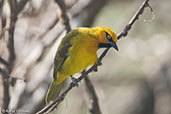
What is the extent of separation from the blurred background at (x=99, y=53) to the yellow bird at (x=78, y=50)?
310mm

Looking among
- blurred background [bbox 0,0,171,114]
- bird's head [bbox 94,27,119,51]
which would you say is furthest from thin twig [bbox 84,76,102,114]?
bird's head [bbox 94,27,119,51]

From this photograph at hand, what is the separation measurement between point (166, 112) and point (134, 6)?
2.65 metres

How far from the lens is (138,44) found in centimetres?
748

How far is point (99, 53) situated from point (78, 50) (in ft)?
12.8

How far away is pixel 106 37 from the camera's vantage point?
12.5ft

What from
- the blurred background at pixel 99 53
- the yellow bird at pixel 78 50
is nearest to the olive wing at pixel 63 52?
the yellow bird at pixel 78 50

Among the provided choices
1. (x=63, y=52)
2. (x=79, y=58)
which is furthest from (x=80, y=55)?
(x=63, y=52)

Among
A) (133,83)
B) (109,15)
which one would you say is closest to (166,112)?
(133,83)

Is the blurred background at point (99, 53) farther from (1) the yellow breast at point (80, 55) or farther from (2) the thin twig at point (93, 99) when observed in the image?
(1) the yellow breast at point (80, 55)

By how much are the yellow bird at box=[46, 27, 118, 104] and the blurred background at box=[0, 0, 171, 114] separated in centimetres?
31

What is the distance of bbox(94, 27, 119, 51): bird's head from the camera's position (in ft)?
12.1

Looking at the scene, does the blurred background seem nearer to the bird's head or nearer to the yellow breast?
the yellow breast

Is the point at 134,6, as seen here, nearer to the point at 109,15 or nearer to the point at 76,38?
the point at 109,15

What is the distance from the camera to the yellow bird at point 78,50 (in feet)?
12.4
